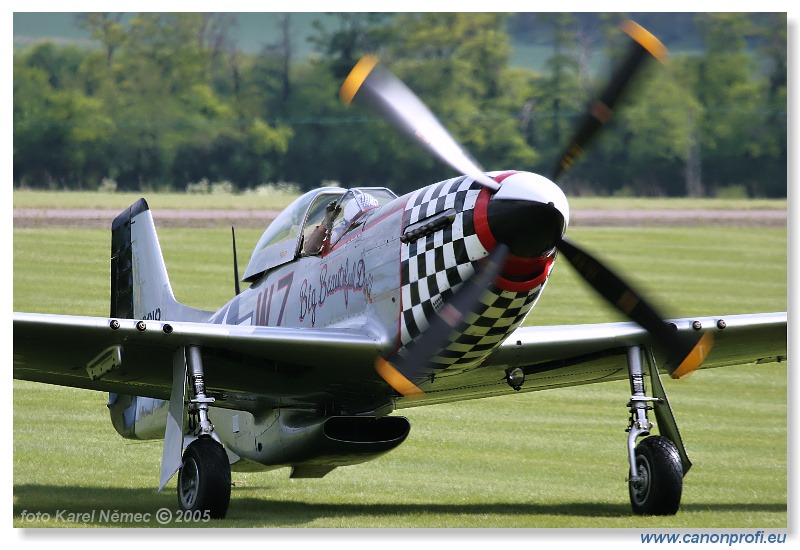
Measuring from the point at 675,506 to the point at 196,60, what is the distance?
36.5 ft

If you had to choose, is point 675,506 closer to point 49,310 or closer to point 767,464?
point 767,464

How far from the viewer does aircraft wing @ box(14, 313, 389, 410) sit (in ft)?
31.9

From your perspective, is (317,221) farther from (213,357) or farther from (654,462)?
(654,462)

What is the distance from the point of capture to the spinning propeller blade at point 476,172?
880 cm

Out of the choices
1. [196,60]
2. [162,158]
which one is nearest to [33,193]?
[162,158]

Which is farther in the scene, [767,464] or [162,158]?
[162,158]

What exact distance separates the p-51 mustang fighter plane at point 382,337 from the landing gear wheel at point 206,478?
0.01 metres

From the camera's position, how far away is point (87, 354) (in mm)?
10219

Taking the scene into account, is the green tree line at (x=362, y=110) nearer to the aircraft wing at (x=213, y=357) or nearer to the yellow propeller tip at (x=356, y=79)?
the aircraft wing at (x=213, y=357)

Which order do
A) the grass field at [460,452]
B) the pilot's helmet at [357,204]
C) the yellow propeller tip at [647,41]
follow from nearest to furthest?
the yellow propeller tip at [647,41], the pilot's helmet at [357,204], the grass field at [460,452]

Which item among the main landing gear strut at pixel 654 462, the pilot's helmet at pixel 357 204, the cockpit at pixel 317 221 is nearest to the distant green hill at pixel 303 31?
the cockpit at pixel 317 221

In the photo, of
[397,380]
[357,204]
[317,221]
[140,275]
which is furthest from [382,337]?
[140,275]

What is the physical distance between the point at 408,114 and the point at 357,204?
4.13ft

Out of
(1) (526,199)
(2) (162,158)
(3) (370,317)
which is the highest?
(1) (526,199)
